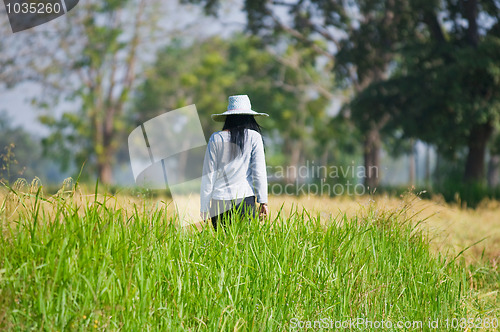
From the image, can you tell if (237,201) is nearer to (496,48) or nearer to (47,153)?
(496,48)

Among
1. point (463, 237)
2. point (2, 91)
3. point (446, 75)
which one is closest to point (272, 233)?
point (463, 237)

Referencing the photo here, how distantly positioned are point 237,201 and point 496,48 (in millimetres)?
12264

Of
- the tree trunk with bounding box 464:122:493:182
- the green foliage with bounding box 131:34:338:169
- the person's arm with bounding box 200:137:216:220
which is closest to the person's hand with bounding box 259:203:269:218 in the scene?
the person's arm with bounding box 200:137:216:220

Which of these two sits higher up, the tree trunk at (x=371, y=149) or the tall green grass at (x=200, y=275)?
the tree trunk at (x=371, y=149)

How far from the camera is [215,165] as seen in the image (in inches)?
197

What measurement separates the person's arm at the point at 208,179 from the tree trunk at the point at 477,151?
1338 cm

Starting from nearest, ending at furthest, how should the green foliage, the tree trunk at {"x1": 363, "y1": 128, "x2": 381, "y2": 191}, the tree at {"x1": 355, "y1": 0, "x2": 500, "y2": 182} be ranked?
the tree at {"x1": 355, "y1": 0, "x2": 500, "y2": 182} → the tree trunk at {"x1": 363, "y1": 128, "x2": 381, "y2": 191} → the green foliage

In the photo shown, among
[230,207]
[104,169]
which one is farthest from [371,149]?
[230,207]

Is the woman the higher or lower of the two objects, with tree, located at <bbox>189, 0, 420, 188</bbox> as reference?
lower

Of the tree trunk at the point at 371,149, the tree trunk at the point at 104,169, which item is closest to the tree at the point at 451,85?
the tree trunk at the point at 371,149

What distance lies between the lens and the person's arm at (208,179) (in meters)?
4.94

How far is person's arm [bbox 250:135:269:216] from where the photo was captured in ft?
16.2

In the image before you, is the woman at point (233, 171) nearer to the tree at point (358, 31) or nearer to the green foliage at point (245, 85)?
the tree at point (358, 31)

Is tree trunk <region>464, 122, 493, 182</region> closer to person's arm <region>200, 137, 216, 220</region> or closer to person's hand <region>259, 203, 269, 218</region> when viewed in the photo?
person's hand <region>259, 203, 269, 218</region>
